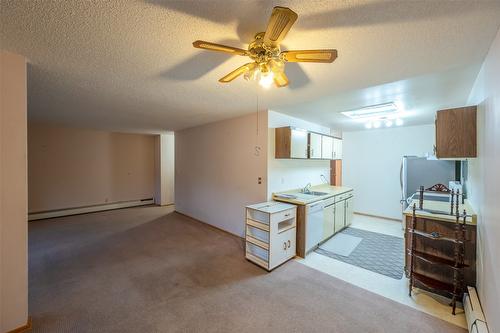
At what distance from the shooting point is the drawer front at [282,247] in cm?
288

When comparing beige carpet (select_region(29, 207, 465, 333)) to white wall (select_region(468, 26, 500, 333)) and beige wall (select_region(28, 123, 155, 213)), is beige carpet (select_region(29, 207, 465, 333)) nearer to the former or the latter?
white wall (select_region(468, 26, 500, 333))

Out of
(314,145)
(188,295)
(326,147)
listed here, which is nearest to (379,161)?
(326,147)

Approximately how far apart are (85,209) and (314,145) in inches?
258

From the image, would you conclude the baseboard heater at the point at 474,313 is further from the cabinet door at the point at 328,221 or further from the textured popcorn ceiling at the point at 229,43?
the textured popcorn ceiling at the point at 229,43

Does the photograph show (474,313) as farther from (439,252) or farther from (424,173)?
(424,173)

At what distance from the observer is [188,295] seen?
7.70 ft

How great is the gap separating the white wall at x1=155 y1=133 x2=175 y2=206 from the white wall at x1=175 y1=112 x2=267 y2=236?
1.32m

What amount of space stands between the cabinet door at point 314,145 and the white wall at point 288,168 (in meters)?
0.44

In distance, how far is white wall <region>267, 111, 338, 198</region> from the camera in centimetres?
373

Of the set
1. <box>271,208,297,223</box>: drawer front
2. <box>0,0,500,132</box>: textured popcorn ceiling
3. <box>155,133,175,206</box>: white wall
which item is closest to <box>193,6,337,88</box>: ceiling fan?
<box>0,0,500,132</box>: textured popcorn ceiling

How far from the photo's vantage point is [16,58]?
1789 mm

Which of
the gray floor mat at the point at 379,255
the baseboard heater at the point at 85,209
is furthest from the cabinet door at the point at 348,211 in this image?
the baseboard heater at the point at 85,209

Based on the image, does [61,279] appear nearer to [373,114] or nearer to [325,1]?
[325,1]

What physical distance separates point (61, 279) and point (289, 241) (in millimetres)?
3042
